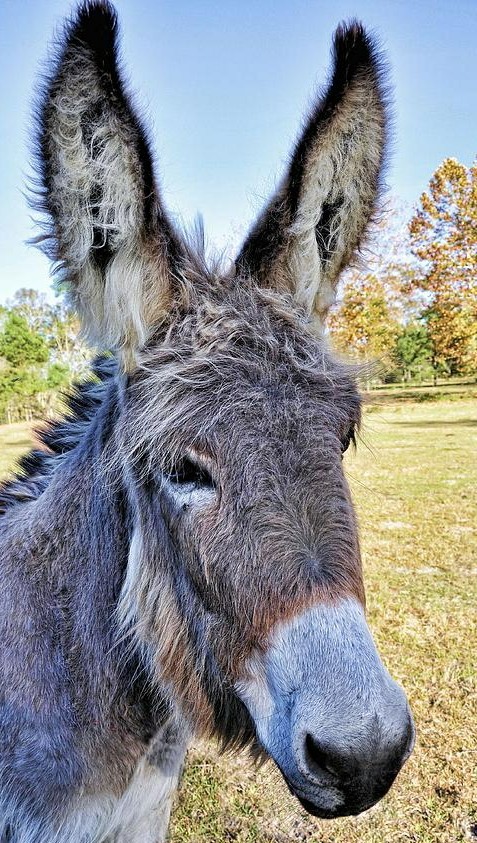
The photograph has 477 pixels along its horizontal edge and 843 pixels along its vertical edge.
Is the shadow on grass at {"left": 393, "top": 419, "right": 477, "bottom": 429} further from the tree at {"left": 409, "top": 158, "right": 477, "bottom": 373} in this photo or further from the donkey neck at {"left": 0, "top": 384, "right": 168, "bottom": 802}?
the donkey neck at {"left": 0, "top": 384, "right": 168, "bottom": 802}

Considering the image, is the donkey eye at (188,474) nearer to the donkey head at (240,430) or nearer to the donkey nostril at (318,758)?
the donkey head at (240,430)

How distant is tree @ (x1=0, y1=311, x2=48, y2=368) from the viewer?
31.1 meters

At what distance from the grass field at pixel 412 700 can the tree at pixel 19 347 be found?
995 inches

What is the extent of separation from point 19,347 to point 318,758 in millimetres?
33055

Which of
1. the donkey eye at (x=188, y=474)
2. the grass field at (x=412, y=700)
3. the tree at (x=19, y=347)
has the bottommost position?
the grass field at (x=412, y=700)

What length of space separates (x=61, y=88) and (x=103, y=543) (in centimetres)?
171

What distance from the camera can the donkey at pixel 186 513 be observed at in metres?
1.57

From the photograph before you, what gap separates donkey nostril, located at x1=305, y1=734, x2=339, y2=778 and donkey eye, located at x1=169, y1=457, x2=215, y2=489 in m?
0.83

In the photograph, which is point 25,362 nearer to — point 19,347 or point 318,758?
point 19,347

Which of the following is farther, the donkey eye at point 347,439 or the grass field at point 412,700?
the grass field at point 412,700

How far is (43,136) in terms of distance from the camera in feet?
5.98

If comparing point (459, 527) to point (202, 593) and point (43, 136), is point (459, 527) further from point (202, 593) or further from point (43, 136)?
point (43, 136)

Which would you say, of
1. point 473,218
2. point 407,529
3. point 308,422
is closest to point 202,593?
point 308,422

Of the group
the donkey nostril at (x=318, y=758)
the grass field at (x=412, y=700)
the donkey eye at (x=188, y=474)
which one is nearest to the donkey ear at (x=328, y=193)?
the grass field at (x=412, y=700)
